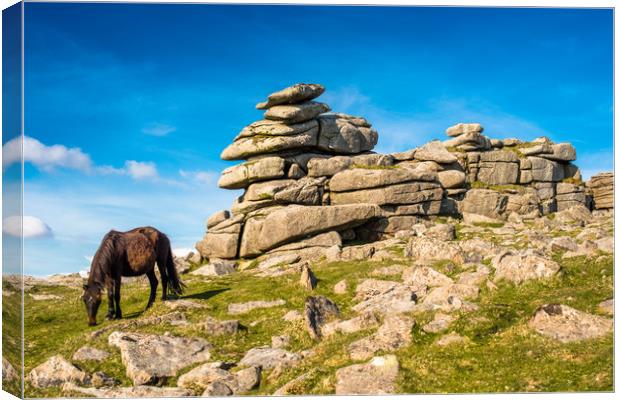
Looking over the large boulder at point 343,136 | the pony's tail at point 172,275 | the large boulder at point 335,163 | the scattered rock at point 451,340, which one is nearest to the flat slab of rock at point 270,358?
the scattered rock at point 451,340

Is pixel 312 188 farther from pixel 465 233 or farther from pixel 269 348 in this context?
pixel 269 348

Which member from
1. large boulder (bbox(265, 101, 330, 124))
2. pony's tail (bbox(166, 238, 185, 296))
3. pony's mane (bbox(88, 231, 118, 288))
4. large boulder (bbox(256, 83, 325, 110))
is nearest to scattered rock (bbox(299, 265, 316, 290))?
→ pony's tail (bbox(166, 238, 185, 296))

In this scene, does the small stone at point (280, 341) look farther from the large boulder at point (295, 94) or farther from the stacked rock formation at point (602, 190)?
the stacked rock formation at point (602, 190)

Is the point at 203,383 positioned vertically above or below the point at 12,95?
below

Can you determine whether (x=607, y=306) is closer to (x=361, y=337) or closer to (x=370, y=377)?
(x=361, y=337)

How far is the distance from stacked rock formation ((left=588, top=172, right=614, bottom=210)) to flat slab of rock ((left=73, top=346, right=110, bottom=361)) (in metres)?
72.3

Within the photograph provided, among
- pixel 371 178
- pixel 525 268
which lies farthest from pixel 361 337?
pixel 371 178

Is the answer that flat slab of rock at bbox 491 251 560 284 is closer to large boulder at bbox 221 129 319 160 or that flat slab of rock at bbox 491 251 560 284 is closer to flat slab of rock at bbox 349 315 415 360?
flat slab of rock at bbox 349 315 415 360

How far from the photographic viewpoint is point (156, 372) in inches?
735

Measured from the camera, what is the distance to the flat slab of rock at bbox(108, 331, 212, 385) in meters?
18.5

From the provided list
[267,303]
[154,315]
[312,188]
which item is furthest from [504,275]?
[312,188]

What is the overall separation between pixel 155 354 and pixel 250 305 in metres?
7.91

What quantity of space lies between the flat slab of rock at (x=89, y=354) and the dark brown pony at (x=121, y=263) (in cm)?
556

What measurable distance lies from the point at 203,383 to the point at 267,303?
9.59 meters
